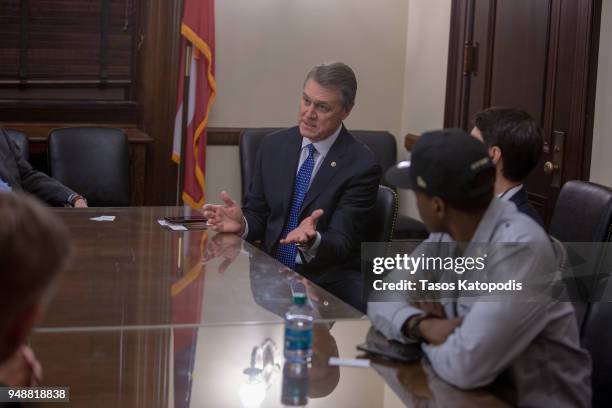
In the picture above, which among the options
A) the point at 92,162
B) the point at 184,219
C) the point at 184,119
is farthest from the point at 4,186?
the point at 184,119

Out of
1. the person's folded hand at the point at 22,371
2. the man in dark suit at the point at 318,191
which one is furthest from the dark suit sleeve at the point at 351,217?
the person's folded hand at the point at 22,371

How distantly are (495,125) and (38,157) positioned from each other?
129 inches

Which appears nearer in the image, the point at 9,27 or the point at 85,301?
the point at 85,301

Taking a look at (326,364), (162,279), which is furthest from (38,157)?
(326,364)

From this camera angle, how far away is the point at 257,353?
207 cm

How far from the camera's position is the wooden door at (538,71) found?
13.3ft

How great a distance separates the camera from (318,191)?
3.47 meters

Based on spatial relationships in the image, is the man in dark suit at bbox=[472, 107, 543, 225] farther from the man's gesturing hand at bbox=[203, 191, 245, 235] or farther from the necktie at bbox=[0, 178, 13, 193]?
the necktie at bbox=[0, 178, 13, 193]

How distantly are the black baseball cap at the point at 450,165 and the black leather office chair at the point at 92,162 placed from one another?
134 inches

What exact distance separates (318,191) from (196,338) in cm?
136

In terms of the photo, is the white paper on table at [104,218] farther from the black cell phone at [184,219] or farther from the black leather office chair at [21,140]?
the black leather office chair at [21,140]

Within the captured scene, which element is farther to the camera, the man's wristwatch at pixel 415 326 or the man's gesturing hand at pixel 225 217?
the man's gesturing hand at pixel 225 217

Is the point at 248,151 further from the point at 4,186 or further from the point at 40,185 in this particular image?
the point at 4,186

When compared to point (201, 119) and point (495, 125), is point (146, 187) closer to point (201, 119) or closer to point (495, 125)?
point (201, 119)
